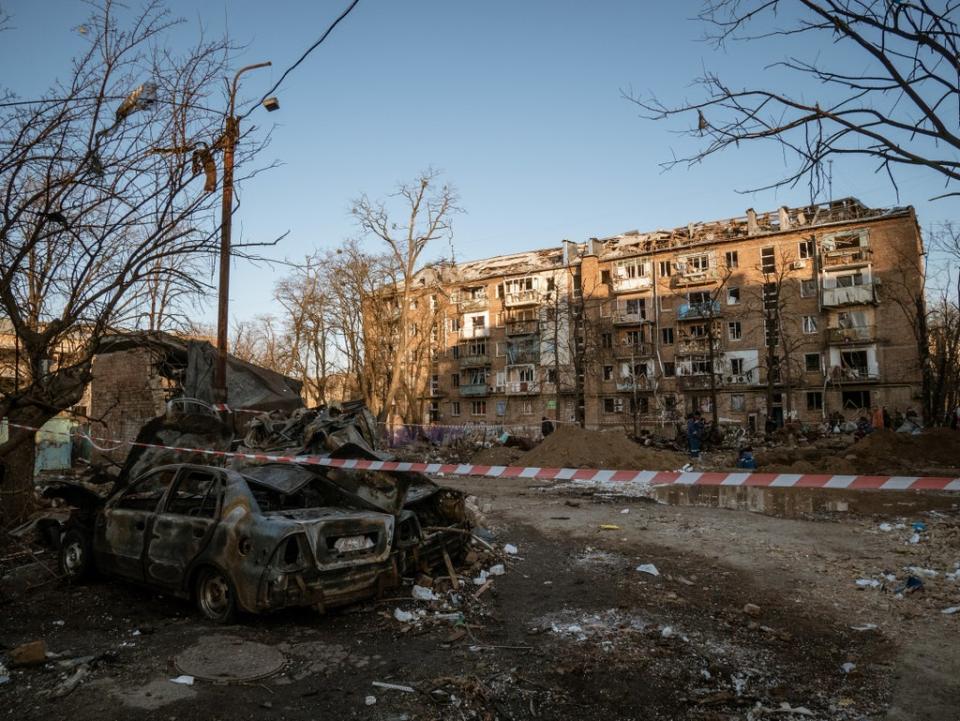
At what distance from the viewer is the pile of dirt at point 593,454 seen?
22.3 metres

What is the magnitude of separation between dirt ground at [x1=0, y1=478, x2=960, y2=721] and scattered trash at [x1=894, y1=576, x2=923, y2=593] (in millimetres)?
94

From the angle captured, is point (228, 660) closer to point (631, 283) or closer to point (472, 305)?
point (631, 283)

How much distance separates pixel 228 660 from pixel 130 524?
7.67 ft

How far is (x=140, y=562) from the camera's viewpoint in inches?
220

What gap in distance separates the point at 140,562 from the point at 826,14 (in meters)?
7.17

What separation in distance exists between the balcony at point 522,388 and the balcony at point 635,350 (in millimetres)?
7462

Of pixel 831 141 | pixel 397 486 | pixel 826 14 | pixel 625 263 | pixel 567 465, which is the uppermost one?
pixel 625 263

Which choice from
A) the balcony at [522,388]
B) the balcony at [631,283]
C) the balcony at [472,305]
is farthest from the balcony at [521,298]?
the balcony at [631,283]

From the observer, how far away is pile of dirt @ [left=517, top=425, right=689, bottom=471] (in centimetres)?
2234

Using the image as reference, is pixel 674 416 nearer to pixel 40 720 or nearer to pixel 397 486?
pixel 397 486

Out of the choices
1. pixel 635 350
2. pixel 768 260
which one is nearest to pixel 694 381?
pixel 635 350

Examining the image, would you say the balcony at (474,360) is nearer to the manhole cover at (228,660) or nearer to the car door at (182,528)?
the car door at (182,528)

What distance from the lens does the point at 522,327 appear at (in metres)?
53.3

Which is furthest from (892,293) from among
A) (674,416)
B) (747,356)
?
(674,416)
